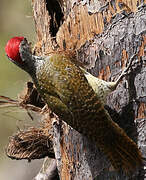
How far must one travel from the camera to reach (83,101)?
2703 millimetres

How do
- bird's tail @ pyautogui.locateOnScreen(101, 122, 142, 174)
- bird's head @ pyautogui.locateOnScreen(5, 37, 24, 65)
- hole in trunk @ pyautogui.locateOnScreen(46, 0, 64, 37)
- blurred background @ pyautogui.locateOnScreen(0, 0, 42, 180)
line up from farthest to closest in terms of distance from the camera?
blurred background @ pyautogui.locateOnScreen(0, 0, 42, 180) → hole in trunk @ pyautogui.locateOnScreen(46, 0, 64, 37) → bird's head @ pyautogui.locateOnScreen(5, 37, 24, 65) → bird's tail @ pyautogui.locateOnScreen(101, 122, 142, 174)

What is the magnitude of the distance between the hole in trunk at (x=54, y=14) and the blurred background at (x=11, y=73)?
74.6 inches

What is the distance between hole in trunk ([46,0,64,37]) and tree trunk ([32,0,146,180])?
24 centimetres

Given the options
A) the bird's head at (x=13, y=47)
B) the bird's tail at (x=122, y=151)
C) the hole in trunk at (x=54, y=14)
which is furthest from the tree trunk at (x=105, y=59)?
the bird's head at (x=13, y=47)

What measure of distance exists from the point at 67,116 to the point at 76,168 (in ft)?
1.69

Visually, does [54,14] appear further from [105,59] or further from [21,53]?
[105,59]

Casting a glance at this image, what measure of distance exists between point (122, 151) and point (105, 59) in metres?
0.59

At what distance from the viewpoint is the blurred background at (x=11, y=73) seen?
6117 millimetres

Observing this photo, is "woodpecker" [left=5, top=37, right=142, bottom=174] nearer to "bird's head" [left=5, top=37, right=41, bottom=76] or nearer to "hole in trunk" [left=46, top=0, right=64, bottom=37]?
"bird's head" [left=5, top=37, right=41, bottom=76]

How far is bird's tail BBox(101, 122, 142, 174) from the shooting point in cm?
258

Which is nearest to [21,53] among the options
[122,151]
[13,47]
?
[13,47]

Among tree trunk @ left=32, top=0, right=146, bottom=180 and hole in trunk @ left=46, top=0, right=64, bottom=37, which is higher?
hole in trunk @ left=46, top=0, right=64, bottom=37

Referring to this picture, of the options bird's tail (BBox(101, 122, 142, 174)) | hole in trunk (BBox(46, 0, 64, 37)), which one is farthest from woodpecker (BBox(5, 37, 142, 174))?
hole in trunk (BBox(46, 0, 64, 37))

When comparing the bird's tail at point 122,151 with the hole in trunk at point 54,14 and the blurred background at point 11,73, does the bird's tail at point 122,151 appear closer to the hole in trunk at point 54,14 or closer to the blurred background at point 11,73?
the hole in trunk at point 54,14
